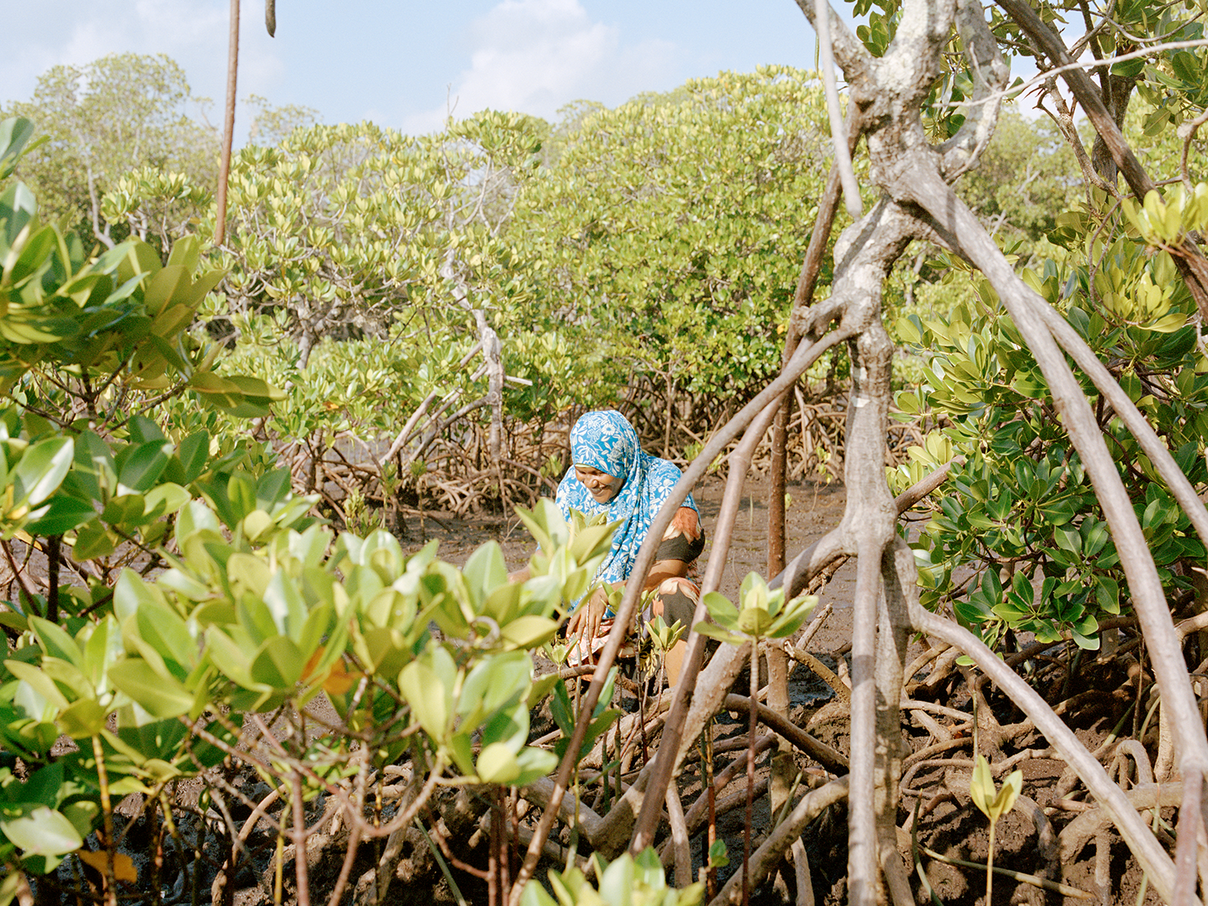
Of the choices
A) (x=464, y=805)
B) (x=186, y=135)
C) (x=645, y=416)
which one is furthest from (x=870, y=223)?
(x=186, y=135)

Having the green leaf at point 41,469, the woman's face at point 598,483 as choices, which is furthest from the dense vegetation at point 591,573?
the woman's face at point 598,483

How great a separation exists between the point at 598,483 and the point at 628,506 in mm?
164

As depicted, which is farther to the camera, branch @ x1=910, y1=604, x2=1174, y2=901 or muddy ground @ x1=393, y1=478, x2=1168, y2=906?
muddy ground @ x1=393, y1=478, x2=1168, y2=906

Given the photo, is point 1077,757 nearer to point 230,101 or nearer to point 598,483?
point 230,101

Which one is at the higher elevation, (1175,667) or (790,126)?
(790,126)

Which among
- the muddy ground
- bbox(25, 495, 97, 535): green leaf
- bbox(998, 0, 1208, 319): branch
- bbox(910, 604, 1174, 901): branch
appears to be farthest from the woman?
bbox(25, 495, 97, 535): green leaf

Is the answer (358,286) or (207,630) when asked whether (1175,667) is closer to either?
(207,630)

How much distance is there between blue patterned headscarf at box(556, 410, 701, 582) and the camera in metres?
3.09

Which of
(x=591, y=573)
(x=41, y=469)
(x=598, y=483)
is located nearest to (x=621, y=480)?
(x=598, y=483)

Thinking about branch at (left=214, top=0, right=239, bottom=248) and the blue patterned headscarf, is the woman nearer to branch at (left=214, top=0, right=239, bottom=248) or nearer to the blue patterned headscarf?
the blue patterned headscarf

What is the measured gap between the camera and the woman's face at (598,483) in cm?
312

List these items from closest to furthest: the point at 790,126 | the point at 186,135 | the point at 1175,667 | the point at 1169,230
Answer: the point at 1175,667 < the point at 1169,230 < the point at 790,126 < the point at 186,135

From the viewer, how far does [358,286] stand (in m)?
5.16

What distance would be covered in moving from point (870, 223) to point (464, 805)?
1.41 meters
